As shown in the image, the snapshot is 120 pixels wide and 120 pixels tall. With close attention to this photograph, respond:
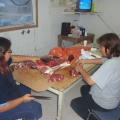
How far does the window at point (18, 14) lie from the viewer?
199 cm

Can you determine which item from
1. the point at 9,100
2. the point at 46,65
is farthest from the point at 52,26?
the point at 9,100

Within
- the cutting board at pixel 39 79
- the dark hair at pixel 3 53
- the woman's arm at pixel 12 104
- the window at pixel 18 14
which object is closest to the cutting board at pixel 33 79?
Answer: the cutting board at pixel 39 79

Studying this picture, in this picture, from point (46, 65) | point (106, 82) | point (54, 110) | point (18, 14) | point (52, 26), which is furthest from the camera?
point (52, 26)

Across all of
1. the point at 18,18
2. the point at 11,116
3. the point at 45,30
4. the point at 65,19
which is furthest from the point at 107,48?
the point at 65,19

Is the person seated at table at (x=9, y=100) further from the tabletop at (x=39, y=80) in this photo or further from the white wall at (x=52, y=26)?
the white wall at (x=52, y=26)

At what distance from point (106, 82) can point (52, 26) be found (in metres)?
2.09

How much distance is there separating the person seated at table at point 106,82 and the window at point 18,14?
4.62ft

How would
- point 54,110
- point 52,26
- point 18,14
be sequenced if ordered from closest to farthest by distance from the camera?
point 54,110 → point 18,14 → point 52,26

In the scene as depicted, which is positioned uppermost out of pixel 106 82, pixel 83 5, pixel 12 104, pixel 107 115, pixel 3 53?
pixel 83 5

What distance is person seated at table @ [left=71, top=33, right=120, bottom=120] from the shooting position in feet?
3.59

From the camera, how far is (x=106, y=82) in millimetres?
1097

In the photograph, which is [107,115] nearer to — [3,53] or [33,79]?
[33,79]

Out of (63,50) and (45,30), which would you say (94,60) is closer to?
(63,50)

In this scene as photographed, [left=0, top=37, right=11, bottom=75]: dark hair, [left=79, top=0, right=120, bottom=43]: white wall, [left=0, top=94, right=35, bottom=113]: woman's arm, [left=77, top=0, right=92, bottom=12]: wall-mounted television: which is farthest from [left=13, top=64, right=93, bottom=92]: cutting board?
[left=79, top=0, right=120, bottom=43]: white wall
